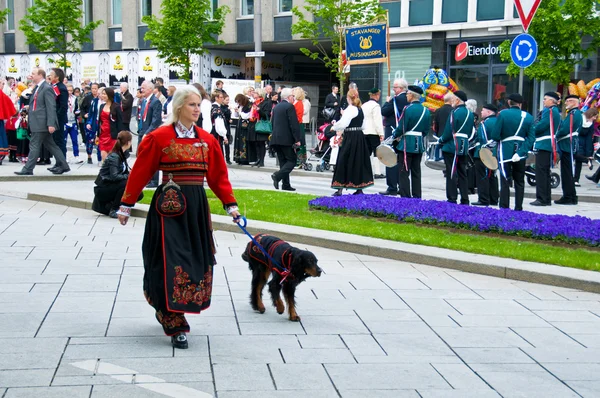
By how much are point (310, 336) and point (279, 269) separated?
0.57m

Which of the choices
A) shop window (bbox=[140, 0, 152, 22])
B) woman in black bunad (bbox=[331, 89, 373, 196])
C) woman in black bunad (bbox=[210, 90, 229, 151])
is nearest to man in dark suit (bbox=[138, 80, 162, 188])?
woman in black bunad (bbox=[210, 90, 229, 151])

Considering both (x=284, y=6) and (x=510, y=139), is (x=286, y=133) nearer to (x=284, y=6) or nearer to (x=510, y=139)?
(x=510, y=139)

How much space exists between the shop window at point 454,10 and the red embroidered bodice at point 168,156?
25810mm

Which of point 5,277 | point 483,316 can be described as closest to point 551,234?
point 483,316

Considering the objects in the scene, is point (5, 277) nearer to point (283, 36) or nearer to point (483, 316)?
point (483, 316)

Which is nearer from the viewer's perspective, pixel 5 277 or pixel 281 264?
pixel 281 264

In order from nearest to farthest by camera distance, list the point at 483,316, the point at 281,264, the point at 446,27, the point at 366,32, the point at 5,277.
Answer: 1. the point at 281,264
2. the point at 483,316
3. the point at 5,277
4. the point at 366,32
5. the point at 446,27

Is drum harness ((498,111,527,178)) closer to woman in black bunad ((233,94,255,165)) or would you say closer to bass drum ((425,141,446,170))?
bass drum ((425,141,446,170))

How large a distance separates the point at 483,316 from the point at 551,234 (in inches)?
128

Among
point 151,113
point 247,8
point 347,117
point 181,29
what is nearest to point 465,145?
point 347,117

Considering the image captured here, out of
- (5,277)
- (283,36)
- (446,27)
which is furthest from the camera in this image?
(283,36)

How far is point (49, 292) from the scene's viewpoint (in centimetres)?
764

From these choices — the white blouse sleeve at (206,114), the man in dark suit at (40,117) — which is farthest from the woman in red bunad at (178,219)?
the man in dark suit at (40,117)

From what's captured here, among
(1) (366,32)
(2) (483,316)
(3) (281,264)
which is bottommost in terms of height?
(2) (483,316)
